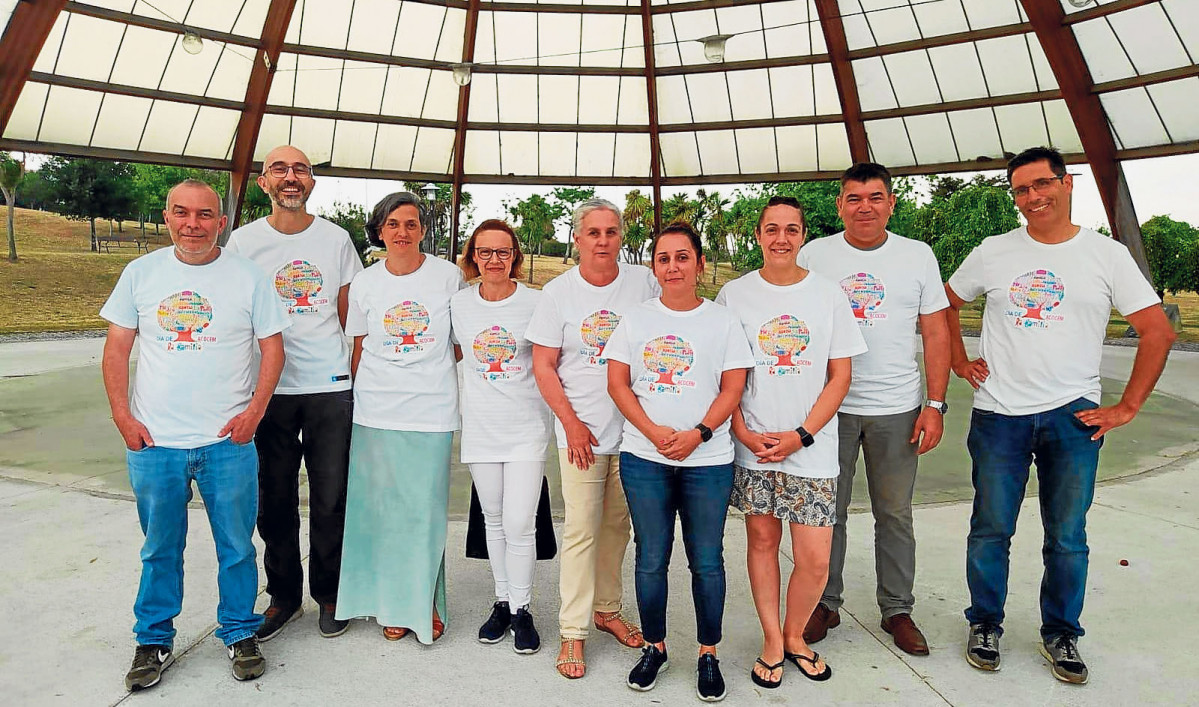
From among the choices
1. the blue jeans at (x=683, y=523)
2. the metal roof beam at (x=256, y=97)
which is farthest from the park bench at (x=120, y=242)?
the blue jeans at (x=683, y=523)

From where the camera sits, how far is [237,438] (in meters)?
3.13

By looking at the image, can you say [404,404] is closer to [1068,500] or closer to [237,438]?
[237,438]

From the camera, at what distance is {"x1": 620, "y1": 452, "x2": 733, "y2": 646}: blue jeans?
9.82 feet

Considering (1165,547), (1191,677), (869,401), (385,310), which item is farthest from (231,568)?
(1165,547)

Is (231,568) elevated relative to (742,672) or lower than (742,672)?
elevated

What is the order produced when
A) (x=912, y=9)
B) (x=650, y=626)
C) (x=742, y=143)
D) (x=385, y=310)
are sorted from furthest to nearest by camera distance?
1. (x=742, y=143)
2. (x=912, y=9)
3. (x=385, y=310)
4. (x=650, y=626)

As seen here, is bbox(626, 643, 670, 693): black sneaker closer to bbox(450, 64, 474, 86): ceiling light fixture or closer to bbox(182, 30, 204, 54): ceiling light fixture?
bbox(450, 64, 474, 86): ceiling light fixture

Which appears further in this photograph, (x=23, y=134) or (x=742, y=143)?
(x=742, y=143)

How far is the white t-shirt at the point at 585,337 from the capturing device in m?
3.23

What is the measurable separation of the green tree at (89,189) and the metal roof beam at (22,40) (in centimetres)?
3235

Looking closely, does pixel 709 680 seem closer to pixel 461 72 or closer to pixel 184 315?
pixel 184 315

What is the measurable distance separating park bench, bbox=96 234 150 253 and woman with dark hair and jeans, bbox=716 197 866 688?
40.7 meters

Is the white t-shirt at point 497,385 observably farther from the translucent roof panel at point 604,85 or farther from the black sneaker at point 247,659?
the translucent roof panel at point 604,85

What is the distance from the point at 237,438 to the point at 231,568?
533mm
